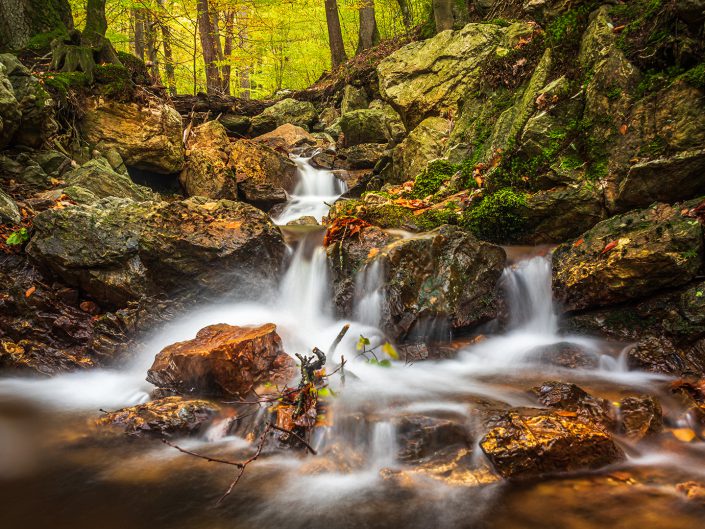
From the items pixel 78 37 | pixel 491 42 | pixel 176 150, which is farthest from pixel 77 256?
pixel 491 42

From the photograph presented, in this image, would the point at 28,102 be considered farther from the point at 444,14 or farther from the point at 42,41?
the point at 444,14

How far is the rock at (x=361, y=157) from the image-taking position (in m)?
11.4

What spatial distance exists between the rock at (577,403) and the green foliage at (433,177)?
4.51m

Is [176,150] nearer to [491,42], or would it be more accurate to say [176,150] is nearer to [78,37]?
[78,37]

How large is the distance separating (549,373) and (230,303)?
421 cm

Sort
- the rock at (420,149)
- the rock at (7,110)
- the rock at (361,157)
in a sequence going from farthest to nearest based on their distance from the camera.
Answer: the rock at (361,157) < the rock at (420,149) < the rock at (7,110)

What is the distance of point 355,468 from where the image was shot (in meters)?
3.07

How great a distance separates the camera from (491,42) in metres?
9.75

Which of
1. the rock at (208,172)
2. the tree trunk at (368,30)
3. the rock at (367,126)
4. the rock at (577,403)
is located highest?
the tree trunk at (368,30)

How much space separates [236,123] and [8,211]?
9123 mm

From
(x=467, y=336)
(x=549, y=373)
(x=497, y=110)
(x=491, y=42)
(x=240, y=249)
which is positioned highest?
(x=491, y=42)

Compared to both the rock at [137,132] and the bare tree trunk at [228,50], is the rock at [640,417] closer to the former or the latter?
the rock at [137,132]

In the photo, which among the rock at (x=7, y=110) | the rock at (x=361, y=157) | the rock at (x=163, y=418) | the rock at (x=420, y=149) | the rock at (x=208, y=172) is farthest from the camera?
the rock at (x=361, y=157)

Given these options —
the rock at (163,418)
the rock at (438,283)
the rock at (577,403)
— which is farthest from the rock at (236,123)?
the rock at (577,403)
